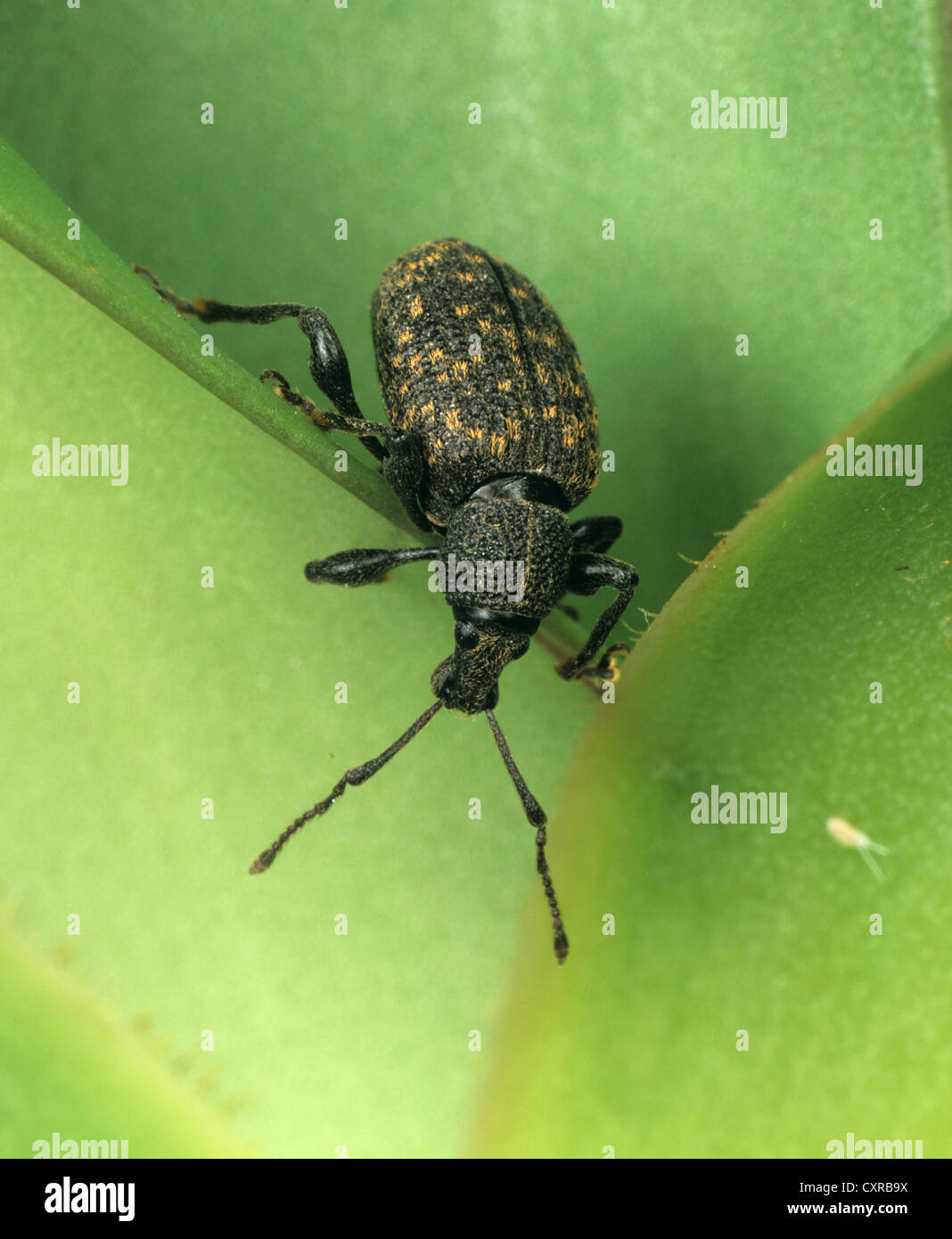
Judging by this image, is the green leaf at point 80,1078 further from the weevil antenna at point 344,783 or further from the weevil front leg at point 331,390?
the weevil front leg at point 331,390

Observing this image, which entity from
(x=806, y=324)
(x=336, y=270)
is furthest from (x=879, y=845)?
(x=336, y=270)

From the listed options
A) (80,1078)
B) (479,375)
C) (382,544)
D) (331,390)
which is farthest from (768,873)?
(479,375)

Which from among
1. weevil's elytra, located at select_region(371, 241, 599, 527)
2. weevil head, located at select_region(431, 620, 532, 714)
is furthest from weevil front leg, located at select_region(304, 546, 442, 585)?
weevil's elytra, located at select_region(371, 241, 599, 527)

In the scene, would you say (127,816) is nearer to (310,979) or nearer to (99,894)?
(99,894)

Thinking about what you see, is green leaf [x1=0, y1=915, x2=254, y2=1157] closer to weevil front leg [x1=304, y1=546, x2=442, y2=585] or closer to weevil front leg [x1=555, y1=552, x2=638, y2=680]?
weevil front leg [x1=304, y1=546, x2=442, y2=585]

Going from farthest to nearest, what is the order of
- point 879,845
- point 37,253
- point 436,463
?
point 436,463, point 879,845, point 37,253

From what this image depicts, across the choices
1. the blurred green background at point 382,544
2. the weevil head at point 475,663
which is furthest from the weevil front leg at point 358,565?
the weevil head at point 475,663
